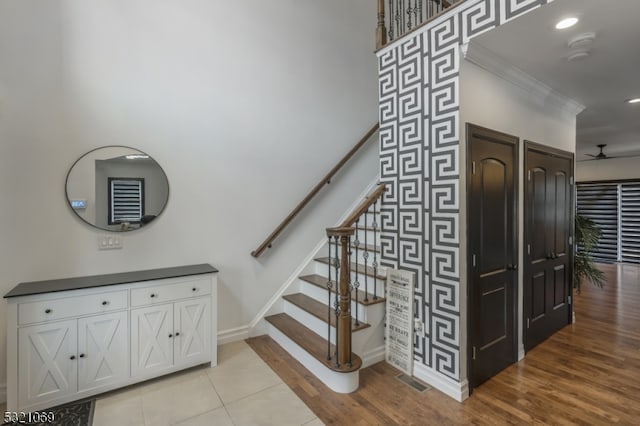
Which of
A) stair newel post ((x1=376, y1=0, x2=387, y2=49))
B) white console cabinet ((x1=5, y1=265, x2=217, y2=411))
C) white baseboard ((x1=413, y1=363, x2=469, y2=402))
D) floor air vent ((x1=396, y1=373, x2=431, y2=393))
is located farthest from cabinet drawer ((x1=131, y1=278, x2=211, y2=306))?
stair newel post ((x1=376, y1=0, x2=387, y2=49))

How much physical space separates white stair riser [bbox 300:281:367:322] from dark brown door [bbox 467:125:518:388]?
33.9 inches

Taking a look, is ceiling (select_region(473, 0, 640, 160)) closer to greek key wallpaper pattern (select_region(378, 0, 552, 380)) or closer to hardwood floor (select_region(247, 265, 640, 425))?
greek key wallpaper pattern (select_region(378, 0, 552, 380))

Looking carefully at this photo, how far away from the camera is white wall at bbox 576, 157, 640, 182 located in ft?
22.4

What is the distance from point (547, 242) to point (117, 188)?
167 inches

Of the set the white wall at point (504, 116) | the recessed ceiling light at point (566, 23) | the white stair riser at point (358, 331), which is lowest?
the white stair riser at point (358, 331)

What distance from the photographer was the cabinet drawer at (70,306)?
211cm

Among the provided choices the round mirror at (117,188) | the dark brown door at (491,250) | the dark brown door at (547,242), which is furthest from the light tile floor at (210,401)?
the dark brown door at (547,242)

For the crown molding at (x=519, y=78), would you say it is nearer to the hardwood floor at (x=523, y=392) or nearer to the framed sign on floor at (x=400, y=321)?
the framed sign on floor at (x=400, y=321)

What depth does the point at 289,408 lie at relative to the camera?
7.28ft

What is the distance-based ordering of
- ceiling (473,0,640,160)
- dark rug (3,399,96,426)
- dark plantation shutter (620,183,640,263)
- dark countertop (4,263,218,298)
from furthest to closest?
dark plantation shutter (620,183,640,263)
dark countertop (4,263,218,298)
dark rug (3,399,96,426)
ceiling (473,0,640,160)

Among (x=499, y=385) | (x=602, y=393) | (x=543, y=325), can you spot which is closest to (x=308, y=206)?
(x=499, y=385)

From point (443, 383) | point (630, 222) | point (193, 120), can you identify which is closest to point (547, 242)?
point (443, 383)

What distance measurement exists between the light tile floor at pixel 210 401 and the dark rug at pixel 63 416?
0.19ft

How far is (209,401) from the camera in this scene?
230 centimetres
